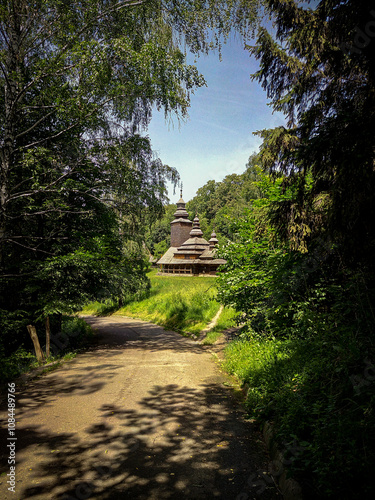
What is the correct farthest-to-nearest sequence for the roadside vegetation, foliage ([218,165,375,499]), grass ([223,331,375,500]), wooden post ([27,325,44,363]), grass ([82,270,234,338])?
grass ([82,270,234,338]), wooden post ([27,325,44,363]), the roadside vegetation, foliage ([218,165,375,499]), grass ([223,331,375,500])

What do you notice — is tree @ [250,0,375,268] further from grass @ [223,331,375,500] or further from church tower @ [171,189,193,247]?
church tower @ [171,189,193,247]

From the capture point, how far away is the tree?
3207 mm

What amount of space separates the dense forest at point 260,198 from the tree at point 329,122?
0.08 ft

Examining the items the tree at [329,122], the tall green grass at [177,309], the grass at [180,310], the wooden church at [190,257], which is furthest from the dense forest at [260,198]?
the wooden church at [190,257]

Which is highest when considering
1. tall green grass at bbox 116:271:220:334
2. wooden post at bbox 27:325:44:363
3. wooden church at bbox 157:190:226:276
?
wooden church at bbox 157:190:226:276

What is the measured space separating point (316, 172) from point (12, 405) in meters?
6.48

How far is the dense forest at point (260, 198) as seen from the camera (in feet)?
10.7

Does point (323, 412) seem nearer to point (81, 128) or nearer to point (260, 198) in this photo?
point (260, 198)

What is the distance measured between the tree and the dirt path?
3084 millimetres

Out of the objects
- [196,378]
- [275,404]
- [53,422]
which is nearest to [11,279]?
[53,422]

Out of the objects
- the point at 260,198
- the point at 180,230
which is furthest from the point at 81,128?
the point at 180,230

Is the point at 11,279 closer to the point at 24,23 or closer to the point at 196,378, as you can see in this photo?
the point at 196,378

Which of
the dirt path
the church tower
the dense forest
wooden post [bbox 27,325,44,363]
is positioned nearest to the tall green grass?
the dense forest

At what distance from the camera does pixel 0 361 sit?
22.3 feet
